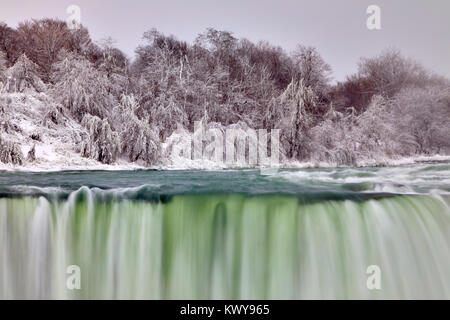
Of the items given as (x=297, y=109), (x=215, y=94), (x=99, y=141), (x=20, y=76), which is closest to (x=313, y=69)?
(x=297, y=109)

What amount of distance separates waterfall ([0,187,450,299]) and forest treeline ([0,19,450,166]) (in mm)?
2130

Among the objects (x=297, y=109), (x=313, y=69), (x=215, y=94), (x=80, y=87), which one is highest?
(x=313, y=69)

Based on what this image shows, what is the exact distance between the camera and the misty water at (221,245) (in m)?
2.94

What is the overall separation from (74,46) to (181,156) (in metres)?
2.36

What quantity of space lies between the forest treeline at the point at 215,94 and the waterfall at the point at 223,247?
6.99ft

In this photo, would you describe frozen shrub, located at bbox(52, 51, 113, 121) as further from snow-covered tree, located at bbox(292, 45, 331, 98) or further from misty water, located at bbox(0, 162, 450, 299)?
snow-covered tree, located at bbox(292, 45, 331, 98)

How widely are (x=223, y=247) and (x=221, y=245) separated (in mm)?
24

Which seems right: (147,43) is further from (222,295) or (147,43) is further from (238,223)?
(222,295)

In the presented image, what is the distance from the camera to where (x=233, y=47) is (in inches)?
206

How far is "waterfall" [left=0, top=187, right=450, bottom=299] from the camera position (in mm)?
2939

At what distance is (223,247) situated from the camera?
297 cm

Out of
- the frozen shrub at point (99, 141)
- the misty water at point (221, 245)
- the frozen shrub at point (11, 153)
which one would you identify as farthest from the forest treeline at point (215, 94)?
the misty water at point (221, 245)

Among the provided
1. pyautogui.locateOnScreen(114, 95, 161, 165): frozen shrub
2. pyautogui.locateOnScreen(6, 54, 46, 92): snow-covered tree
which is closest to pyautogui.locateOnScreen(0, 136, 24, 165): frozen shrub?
pyautogui.locateOnScreen(6, 54, 46, 92): snow-covered tree

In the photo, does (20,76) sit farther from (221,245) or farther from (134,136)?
(221,245)
